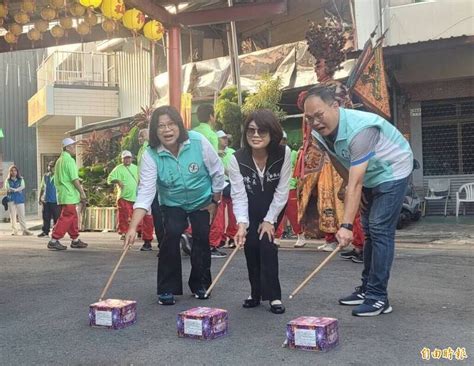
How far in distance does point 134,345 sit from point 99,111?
54.0 ft

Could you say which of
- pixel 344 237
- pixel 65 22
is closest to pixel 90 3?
pixel 65 22

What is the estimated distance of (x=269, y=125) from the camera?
415 cm

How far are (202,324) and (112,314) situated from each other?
26.1 inches

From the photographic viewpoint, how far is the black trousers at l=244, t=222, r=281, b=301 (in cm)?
415

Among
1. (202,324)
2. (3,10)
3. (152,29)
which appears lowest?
(202,324)

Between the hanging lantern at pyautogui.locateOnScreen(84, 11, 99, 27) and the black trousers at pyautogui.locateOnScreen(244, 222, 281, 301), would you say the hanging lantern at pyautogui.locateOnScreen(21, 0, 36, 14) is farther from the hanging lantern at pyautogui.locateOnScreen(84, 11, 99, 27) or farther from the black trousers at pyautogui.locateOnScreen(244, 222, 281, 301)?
the black trousers at pyautogui.locateOnScreen(244, 222, 281, 301)

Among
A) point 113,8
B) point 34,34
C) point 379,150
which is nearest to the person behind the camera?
point 379,150

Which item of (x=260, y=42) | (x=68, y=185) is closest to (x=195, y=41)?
(x=260, y=42)

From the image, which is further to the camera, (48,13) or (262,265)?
(48,13)

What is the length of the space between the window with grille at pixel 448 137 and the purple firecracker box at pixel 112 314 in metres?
10.6

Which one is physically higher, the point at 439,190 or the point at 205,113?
the point at 205,113

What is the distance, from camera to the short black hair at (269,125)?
4.14m

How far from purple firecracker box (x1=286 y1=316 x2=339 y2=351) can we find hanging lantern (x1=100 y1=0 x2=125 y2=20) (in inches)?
268

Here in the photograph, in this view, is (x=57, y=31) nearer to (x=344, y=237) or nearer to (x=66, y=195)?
(x=66, y=195)
